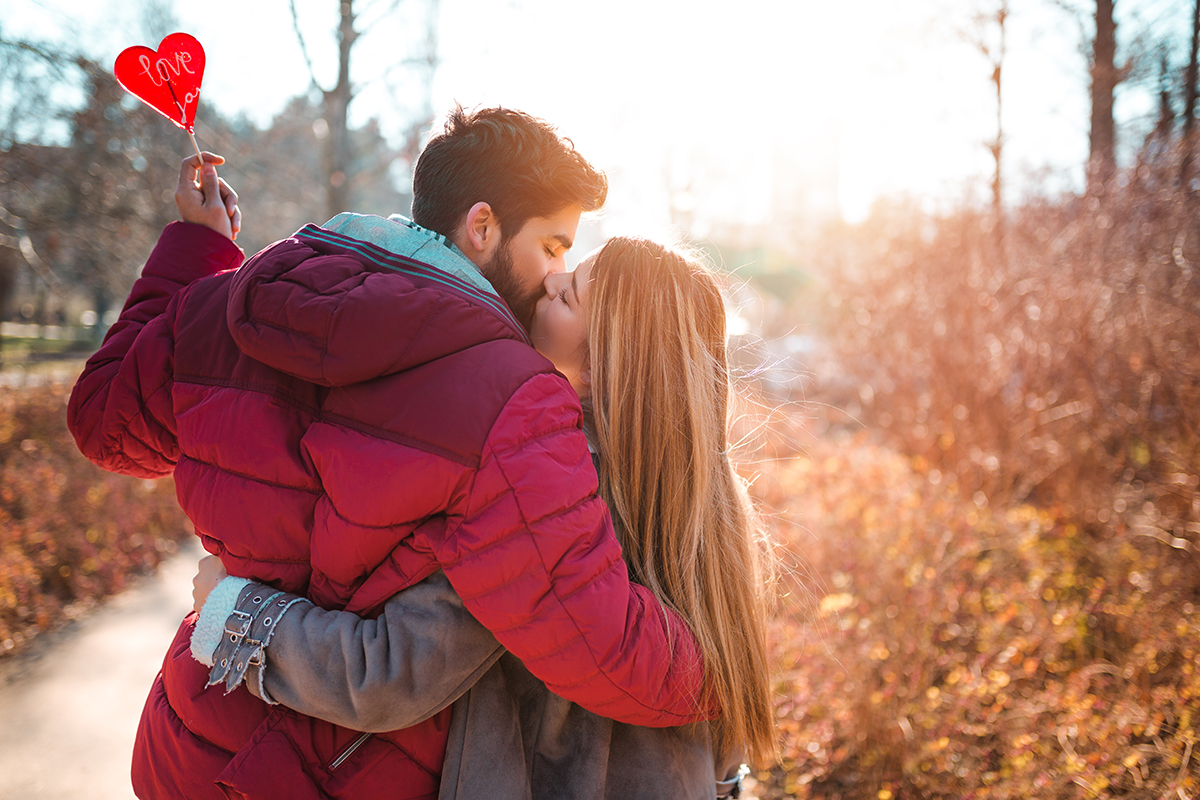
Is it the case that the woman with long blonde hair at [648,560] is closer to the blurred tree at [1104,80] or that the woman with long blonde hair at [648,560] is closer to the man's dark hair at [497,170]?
the man's dark hair at [497,170]

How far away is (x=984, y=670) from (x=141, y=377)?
4122 millimetres

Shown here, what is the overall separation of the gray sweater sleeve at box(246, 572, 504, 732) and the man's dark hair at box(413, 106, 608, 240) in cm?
106

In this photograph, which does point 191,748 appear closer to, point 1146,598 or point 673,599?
point 673,599

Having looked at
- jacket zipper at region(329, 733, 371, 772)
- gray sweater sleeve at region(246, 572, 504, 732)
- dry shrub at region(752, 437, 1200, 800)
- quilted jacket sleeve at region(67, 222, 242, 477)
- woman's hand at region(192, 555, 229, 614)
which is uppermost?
quilted jacket sleeve at region(67, 222, 242, 477)

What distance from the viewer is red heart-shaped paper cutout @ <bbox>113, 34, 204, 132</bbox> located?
1.94 meters

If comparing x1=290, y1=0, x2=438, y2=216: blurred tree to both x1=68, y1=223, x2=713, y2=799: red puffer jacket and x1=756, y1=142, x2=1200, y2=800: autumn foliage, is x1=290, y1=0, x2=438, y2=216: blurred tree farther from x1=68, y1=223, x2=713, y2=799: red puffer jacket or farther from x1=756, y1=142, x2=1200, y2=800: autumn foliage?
x1=756, y1=142, x2=1200, y2=800: autumn foliage

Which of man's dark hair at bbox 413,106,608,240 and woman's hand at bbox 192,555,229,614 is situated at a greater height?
man's dark hair at bbox 413,106,608,240

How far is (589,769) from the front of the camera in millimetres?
1598

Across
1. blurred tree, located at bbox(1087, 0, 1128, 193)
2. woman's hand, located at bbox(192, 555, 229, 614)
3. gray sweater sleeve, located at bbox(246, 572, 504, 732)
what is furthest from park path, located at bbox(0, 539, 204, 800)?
blurred tree, located at bbox(1087, 0, 1128, 193)

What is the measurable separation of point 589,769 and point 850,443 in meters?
7.97

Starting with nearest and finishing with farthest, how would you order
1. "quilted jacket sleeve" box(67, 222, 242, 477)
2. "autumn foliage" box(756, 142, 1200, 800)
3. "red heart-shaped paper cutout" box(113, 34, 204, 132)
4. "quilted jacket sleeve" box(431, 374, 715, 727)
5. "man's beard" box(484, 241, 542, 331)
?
1. "quilted jacket sleeve" box(431, 374, 715, 727)
2. "quilted jacket sleeve" box(67, 222, 242, 477)
3. "red heart-shaped paper cutout" box(113, 34, 204, 132)
4. "man's beard" box(484, 241, 542, 331)
5. "autumn foliage" box(756, 142, 1200, 800)

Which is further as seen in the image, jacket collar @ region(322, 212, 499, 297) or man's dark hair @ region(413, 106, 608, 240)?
man's dark hair @ region(413, 106, 608, 240)

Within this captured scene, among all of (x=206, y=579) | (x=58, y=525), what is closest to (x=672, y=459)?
(x=206, y=579)

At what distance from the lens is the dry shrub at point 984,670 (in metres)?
3.07
